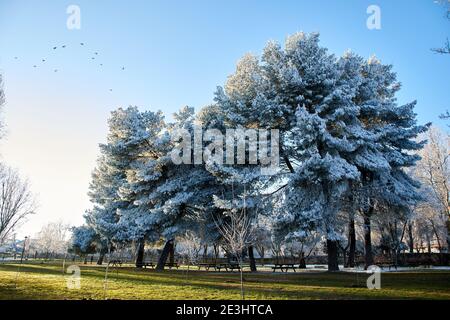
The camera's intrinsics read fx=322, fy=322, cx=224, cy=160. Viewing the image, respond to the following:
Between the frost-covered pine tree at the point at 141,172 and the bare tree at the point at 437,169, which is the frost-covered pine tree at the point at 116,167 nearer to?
the frost-covered pine tree at the point at 141,172

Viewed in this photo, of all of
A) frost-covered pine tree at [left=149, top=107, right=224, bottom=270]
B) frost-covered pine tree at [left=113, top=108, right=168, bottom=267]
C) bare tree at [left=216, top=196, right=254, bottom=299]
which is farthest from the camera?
frost-covered pine tree at [left=113, top=108, right=168, bottom=267]

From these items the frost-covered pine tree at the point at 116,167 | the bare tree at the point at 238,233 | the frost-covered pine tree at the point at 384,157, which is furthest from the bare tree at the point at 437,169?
the frost-covered pine tree at the point at 116,167

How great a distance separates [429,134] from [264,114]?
24060 millimetres

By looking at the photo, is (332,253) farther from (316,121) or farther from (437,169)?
(437,169)

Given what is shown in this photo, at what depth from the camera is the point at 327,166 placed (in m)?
17.9

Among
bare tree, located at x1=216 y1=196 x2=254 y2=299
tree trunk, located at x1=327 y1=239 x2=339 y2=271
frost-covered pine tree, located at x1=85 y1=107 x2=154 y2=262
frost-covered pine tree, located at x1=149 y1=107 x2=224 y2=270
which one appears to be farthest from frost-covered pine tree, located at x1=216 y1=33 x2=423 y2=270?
frost-covered pine tree, located at x1=85 y1=107 x2=154 y2=262

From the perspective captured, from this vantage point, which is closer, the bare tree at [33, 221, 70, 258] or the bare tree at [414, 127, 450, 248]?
the bare tree at [414, 127, 450, 248]

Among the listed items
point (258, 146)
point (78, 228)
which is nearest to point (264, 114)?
point (258, 146)

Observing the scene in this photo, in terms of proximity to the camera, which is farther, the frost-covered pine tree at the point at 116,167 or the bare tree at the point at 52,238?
the bare tree at the point at 52,238

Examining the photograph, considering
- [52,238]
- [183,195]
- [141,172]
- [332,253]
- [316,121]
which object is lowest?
[52,238]

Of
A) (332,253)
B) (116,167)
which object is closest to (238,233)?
(332,253)

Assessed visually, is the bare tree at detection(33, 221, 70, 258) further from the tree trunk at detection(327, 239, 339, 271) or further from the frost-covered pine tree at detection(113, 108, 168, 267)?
the tree trunk at detection(327, 239, 339, 271)

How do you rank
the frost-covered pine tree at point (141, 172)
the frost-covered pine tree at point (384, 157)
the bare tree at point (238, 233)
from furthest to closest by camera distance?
the frost-covered pine tree at point (141, 172) → the frost-covered pine tree at point (384, 157) → the bare tree at point (238, 233)

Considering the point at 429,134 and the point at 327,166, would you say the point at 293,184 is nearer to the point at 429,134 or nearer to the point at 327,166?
the point at 327,166
